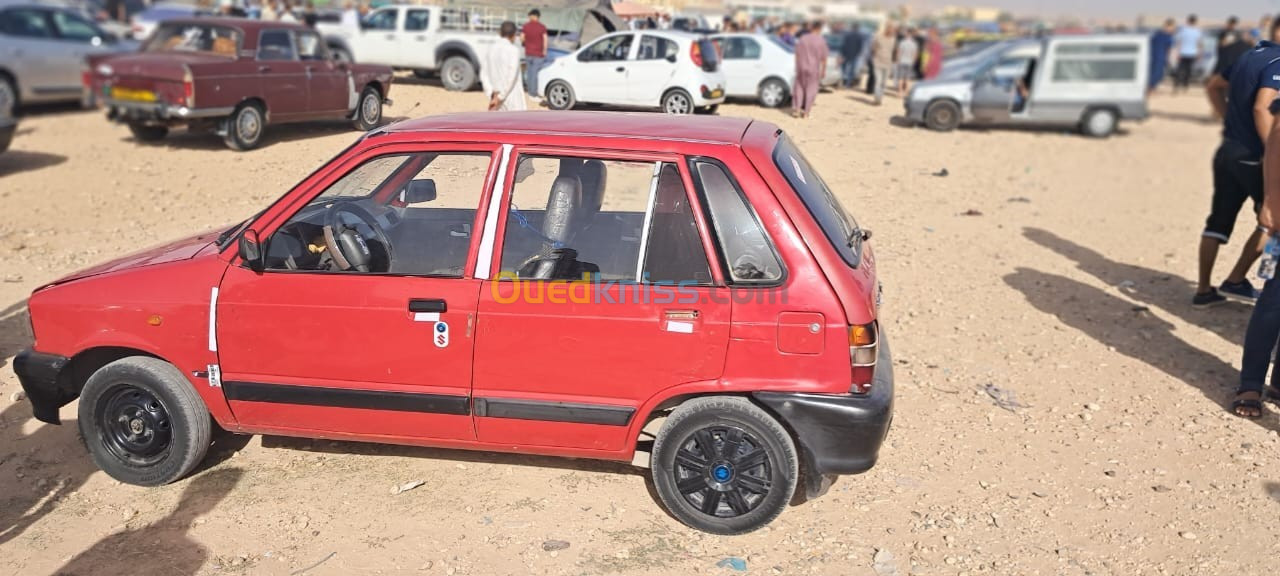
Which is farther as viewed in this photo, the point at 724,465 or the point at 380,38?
the point at 380,38

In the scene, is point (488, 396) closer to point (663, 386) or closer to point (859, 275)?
point (663, 386)

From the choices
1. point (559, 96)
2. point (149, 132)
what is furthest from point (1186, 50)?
point (149, 132)

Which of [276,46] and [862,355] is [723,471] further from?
[276,46]

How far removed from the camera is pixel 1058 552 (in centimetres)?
387

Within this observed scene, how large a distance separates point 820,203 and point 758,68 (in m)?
11.9

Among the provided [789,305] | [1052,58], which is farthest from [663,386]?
[1052,58]

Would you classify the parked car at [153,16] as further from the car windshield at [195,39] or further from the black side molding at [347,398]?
the black side molding at [347,398]

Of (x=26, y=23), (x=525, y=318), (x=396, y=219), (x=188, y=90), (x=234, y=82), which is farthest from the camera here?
(x=26, y=23)

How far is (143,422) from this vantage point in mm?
4176

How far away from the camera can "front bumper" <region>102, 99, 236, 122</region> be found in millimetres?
9883

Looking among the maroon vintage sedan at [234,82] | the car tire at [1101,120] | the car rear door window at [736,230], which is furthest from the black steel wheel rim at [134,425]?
the car tire at [1101,120]

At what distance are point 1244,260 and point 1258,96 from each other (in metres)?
1.46

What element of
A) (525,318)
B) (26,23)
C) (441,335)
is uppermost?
(26,23)

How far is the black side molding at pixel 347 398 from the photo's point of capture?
3906 mm
